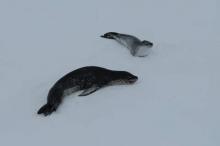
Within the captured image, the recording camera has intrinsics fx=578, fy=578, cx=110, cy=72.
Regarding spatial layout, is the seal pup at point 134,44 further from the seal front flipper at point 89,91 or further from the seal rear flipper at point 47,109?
the seal rear flipper at point 47,109

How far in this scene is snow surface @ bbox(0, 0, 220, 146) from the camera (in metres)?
5.61

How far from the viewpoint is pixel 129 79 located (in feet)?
21.3

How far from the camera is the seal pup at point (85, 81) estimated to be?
20.1 ft

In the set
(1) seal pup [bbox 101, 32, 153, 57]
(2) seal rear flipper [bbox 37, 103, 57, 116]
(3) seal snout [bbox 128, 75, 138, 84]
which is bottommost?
(2) seal rear flipper [bbox 37, 103, 57, 116]

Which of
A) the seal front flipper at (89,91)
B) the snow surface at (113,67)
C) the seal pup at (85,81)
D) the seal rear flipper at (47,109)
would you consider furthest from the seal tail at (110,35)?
the seal rear flipper at (47,109)

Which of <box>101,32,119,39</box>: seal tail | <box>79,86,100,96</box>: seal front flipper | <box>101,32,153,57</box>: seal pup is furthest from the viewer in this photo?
<box>101,32,119,39</box>: seal tail

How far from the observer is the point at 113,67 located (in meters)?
7.02

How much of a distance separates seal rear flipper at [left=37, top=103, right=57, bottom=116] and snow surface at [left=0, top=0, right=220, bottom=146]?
60 mm

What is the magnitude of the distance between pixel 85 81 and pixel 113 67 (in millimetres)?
768

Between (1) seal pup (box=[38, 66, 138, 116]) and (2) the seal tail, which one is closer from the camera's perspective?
(1) seal pup (box=[38, 66, 138, 116])

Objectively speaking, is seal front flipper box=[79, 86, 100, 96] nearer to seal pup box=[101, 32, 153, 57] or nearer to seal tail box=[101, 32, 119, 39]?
seal pup box=[101, 32, 153, 57]

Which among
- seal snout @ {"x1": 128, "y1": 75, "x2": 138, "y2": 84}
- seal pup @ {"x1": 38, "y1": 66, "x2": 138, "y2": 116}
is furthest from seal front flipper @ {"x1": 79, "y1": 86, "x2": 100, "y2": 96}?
seal snout @ {"x1": 128, "y1": 75, "x2": 138, "y2": 84}

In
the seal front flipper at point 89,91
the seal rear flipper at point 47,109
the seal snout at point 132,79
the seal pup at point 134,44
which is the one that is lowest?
the seal rear flipper at point 47,109

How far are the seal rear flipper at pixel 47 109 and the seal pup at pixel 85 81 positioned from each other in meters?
0.03
